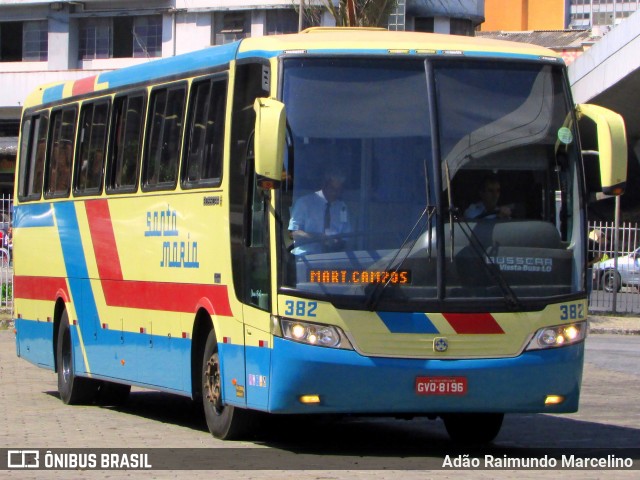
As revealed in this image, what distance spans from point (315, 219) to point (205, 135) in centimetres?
210

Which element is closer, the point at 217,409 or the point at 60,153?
the point at 217,409

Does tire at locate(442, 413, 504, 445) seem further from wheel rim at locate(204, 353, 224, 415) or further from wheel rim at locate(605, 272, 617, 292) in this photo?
wheel rim at locate(605, 272, 617, 292)

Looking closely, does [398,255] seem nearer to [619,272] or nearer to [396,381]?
[396,381]

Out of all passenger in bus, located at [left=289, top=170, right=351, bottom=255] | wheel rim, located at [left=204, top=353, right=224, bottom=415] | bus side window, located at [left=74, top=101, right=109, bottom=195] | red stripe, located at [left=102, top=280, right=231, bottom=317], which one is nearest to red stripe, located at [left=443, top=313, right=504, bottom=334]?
passenger in bus, located at [left=289, top=170, right=351, bottom=255]

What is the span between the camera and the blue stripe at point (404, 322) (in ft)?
32.9

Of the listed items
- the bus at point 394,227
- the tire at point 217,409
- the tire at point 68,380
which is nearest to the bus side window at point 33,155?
the tire at point 68,380

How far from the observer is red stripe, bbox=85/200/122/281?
45.5 ft

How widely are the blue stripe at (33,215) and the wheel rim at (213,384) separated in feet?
15.9

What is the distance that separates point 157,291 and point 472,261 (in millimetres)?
3724

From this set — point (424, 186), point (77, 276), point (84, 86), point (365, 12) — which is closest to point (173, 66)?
point (84, 86)

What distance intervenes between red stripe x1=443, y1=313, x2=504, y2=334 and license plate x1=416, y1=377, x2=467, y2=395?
0.37 m

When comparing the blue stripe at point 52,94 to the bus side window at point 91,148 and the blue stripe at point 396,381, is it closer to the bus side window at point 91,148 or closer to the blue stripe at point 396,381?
the bus side window at point 91,148

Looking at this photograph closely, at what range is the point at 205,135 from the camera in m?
11.8

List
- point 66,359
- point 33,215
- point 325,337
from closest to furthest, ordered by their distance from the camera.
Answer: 1. point 325,337
2. point 66,359
3. point 33,215
